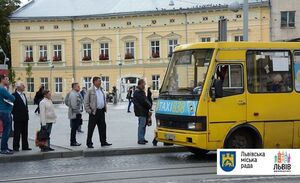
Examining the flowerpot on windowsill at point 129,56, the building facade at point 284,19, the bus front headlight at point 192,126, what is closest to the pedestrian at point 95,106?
the bus front headlight at point 192,126

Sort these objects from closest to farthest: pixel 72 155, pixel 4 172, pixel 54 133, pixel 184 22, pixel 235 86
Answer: pixel 4 172
pixel 235 86
pixel 72 155
pixel 54 133
pixel 184 22

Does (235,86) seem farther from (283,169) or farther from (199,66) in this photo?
(283,169)

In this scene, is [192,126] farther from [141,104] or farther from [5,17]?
[5,17]

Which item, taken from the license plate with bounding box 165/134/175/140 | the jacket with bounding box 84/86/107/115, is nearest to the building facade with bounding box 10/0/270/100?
the jacket with bounding box 84/86/107/115

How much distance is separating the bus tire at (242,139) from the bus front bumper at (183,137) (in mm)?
735

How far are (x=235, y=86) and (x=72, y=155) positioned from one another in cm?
480

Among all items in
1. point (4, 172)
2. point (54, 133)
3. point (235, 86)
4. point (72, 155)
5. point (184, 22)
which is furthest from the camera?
point (184, 22)

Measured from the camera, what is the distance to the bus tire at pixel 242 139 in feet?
43.2

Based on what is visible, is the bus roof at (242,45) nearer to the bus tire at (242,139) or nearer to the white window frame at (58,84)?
the bus tire at (242,139)

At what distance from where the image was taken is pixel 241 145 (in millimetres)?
13305

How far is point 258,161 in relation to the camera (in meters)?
7.00

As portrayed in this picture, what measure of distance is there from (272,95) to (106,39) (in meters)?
56.6

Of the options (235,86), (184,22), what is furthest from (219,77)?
(184,22)

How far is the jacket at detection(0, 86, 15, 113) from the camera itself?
14.1 meters
